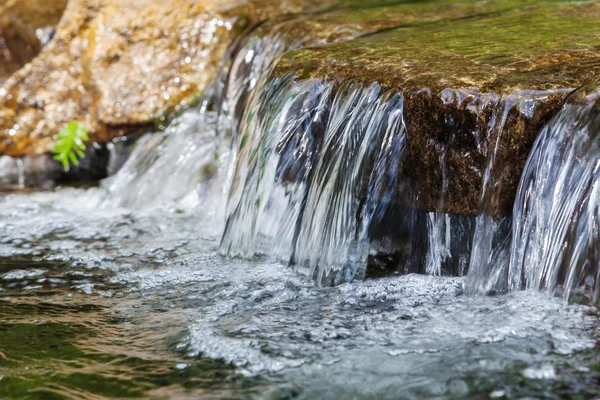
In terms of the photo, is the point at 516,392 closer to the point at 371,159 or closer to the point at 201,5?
the point at 371,159

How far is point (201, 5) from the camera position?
6668mm

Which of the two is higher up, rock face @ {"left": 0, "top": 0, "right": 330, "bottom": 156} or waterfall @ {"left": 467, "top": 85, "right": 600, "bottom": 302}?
rock face @ {"left": 0, "top": 0, "right": 330, "bottom": 156}

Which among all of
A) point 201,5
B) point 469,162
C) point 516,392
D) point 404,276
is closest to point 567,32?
point 469,162

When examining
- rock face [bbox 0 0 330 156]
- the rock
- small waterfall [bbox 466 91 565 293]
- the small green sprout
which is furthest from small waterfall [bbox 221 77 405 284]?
the small green sprout

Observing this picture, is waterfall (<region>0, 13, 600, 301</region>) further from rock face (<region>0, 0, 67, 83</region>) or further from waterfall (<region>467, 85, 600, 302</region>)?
rock face (<region>0, 0, 67, 83</region>)

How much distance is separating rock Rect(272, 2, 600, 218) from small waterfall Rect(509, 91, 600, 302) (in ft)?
0.30

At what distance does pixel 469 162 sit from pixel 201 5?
3.96 metres

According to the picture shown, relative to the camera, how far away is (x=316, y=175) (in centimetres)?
393

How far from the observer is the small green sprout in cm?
654

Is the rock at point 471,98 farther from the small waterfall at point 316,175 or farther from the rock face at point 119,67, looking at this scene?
the rock face at point 119,67

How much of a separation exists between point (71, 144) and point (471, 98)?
13.8 feet

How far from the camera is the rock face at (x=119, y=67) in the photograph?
21.4ft

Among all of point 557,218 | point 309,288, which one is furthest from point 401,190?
point 557,218

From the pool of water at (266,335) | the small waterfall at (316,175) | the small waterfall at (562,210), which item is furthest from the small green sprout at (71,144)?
the small waterfall at (562,210)
